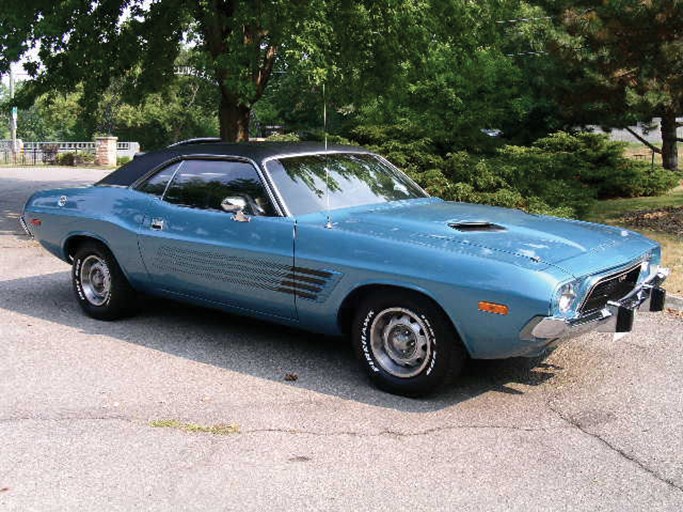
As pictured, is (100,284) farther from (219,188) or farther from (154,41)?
(154,41)

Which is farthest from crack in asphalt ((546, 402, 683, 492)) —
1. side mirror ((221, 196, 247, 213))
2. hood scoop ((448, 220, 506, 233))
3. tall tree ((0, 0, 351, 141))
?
tall tree ((0, 0, 351, 141))

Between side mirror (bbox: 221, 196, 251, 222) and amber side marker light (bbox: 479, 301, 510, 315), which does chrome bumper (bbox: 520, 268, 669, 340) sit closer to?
amber side marker light (bbox: 479, 301, 510, 315)

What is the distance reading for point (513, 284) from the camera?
4199 millimetres

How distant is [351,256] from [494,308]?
996mm

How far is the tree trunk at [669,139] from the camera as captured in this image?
18453 millimetres

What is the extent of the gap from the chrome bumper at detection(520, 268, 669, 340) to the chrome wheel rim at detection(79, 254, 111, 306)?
3.64 meters

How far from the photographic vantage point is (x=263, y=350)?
5668 millimetres

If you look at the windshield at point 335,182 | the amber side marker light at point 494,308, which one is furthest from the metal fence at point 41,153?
the amber side marker light at point 494,308

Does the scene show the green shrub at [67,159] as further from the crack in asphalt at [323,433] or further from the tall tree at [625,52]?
the crack in asphalt at [323,433]

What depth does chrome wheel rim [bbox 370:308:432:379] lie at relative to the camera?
458 centimetres

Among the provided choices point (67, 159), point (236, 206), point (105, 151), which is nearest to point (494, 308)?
point (236, 206)

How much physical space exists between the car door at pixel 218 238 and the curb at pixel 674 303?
377 cm

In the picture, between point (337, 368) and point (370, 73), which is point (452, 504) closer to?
point (337, 368)

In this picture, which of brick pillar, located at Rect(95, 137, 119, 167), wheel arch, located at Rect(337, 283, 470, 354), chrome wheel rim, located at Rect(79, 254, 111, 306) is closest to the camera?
wheel arch, located at Rect(337, 283, 470, 354)
